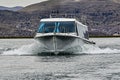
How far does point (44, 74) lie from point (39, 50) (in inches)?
949

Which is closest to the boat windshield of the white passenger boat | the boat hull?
the white passenger boat

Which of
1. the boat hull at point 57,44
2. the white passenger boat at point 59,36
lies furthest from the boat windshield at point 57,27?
the boat hull at point 57,44

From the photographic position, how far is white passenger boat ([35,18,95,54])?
59.6 meters

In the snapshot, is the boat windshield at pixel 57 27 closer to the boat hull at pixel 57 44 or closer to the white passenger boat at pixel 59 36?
the white passenger boat at pixel 59 36

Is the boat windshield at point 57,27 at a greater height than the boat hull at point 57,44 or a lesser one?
greater

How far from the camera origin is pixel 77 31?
63062mm

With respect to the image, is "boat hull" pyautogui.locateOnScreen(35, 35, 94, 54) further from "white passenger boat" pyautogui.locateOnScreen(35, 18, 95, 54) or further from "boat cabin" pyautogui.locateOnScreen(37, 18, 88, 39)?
"boat cabin" pyautogui.locateOnScreen(37, 18, 88, 39)

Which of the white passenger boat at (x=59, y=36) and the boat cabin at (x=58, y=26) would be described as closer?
the white passenger boat at (x=59, y=36)

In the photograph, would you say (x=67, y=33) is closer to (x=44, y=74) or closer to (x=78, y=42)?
(x=78, y=42)

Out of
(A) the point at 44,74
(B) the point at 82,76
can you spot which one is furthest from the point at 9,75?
(B) the point at 82,76

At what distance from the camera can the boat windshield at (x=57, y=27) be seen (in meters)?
61.2

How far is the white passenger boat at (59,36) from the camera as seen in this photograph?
196ft

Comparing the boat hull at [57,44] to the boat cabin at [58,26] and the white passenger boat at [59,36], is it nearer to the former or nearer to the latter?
the white passenger boat at [59,36]

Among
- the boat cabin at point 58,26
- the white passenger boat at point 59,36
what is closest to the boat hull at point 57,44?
the white passenger boat at point 59,36
